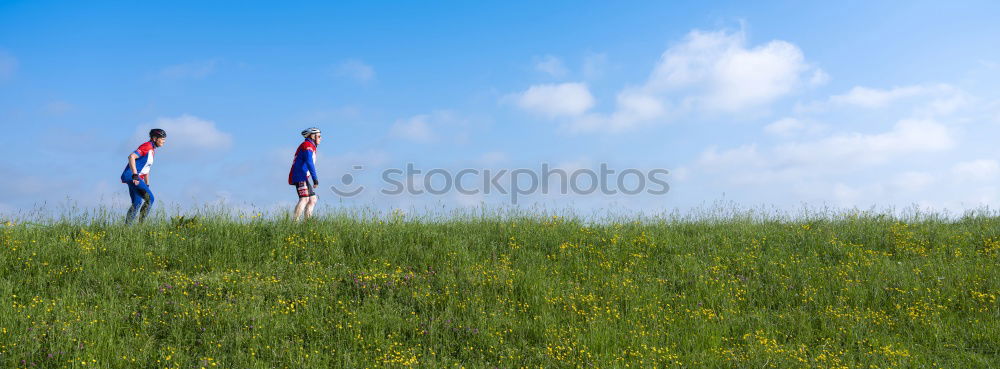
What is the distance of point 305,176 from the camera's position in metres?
13.3

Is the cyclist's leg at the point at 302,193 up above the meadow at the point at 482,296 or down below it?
above

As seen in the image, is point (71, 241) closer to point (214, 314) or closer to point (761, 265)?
point (214, 314)

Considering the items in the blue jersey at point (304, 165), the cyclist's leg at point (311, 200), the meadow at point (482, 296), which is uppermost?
the blue jersey at point (304, 165)

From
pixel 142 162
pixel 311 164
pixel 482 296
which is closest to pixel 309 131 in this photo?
pixel 311 164

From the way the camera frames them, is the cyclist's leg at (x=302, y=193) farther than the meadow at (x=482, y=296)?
Yes

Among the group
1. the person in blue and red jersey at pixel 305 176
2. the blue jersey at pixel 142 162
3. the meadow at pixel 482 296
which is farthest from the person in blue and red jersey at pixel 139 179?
the person in blue and red jersey at pixel 305 176

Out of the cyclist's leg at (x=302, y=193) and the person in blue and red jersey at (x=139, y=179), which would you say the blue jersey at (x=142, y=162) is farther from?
the cyclist's leg at (x=302, y=193)

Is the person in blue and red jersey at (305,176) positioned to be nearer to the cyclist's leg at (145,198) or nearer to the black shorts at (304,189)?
the black shorts at (304,189)

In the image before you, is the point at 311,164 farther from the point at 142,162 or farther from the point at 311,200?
the point at 142,162

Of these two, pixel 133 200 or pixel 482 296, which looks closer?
pixel 482 296

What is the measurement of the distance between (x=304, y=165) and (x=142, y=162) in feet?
10.5

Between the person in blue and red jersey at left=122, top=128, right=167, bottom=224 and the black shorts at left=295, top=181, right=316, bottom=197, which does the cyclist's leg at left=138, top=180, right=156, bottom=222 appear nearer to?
the person in blue and red jersey at left=122, top=128, right=167, bottom=224

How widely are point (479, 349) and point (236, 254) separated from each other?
193 inches

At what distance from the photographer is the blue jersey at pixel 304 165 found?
13305mm
